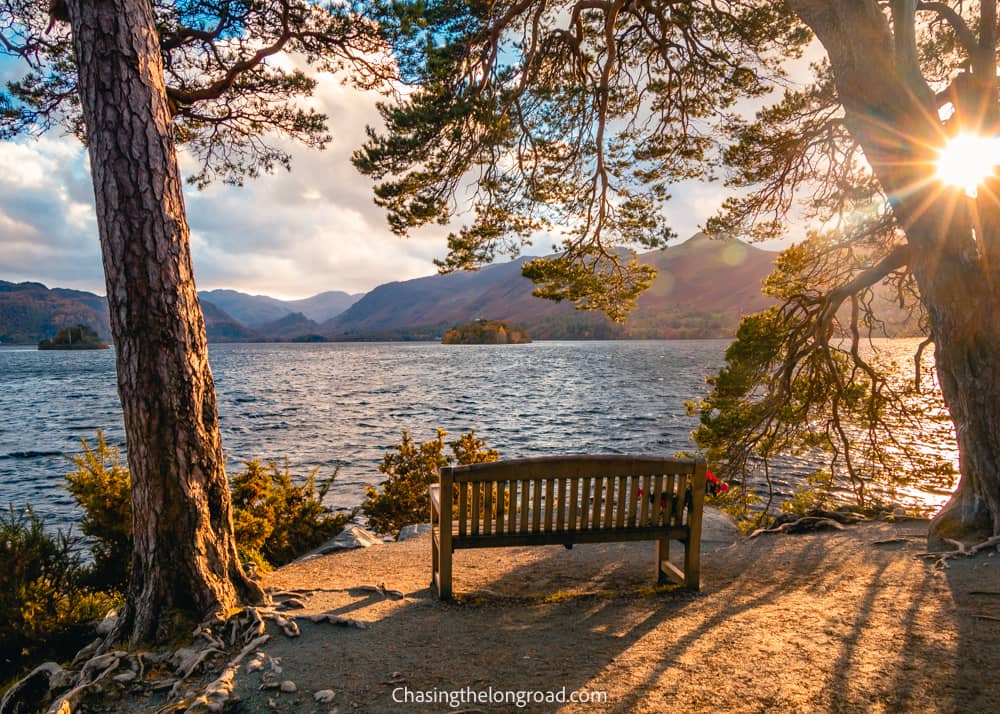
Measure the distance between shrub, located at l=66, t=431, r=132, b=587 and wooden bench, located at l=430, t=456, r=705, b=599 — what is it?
3516mm

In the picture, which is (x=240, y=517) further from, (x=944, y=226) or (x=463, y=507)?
(x=944, y=226)

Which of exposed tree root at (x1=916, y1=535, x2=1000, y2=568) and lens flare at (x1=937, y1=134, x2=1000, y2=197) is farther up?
lens flare at (x1=937, y1=134, x2=1000, y2=197)

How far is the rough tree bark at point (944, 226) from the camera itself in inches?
224

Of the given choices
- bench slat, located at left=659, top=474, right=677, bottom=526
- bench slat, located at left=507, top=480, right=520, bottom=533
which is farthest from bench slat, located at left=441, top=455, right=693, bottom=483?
bench slat, located at left=659, top=474, right=677, bottom=526

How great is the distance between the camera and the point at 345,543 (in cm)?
787

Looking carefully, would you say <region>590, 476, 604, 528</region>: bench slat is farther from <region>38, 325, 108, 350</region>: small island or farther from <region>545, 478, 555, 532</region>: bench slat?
Answer: <region>38, 325, 108, 350</region>: small island

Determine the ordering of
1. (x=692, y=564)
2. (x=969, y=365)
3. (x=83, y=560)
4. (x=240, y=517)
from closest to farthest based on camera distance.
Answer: (x=692, y=564), (x=969, y=365), (x=83, y=560), (x=240, y=517)

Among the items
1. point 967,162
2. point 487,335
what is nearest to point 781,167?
point 967,162

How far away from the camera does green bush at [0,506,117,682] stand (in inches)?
172

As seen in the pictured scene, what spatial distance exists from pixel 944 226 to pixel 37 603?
953 centimetres

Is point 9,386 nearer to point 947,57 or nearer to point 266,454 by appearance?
point 266,454

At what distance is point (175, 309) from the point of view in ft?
13.6

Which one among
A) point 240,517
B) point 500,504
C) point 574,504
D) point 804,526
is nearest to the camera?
point 500,504

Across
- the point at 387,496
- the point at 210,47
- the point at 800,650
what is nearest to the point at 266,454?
the point at 387,496
